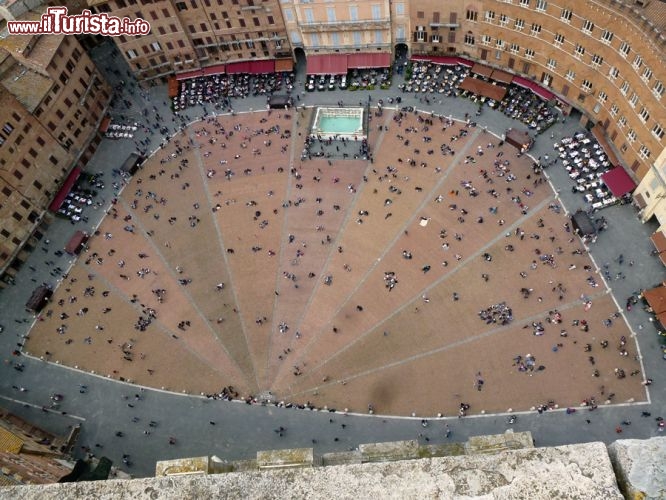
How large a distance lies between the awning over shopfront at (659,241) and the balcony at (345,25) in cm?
4698

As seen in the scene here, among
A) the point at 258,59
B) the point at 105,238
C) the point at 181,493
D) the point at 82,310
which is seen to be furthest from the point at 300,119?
the point at 181,493

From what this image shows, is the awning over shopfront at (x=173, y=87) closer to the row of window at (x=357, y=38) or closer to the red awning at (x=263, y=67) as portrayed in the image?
the red awning at (x=263, y=67)

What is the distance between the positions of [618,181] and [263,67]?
56770 millimetres

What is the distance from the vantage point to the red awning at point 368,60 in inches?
3270

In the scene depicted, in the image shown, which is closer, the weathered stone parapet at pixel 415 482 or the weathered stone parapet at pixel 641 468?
the weathered stone parapet at pixel 641 468

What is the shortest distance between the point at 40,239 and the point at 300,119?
43161mm

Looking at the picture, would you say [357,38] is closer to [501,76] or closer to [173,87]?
[501,76]

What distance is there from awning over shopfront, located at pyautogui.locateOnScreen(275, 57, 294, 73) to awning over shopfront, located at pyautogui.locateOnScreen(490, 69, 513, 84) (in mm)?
32162

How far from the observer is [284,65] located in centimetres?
8694

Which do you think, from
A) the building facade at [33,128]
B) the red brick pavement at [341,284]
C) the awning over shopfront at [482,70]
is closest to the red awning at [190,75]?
the red brick pavement at [341,284]

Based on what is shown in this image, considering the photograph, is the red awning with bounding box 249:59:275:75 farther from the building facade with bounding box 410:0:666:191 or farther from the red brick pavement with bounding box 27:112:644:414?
the building facade with bounding box 410:0:666:191

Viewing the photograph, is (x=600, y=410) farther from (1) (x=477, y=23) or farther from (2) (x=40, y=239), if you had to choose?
(2) (x=40, y=239)

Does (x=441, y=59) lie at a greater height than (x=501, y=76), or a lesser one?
greater

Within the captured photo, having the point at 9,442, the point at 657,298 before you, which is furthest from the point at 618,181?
the point at 9,442
